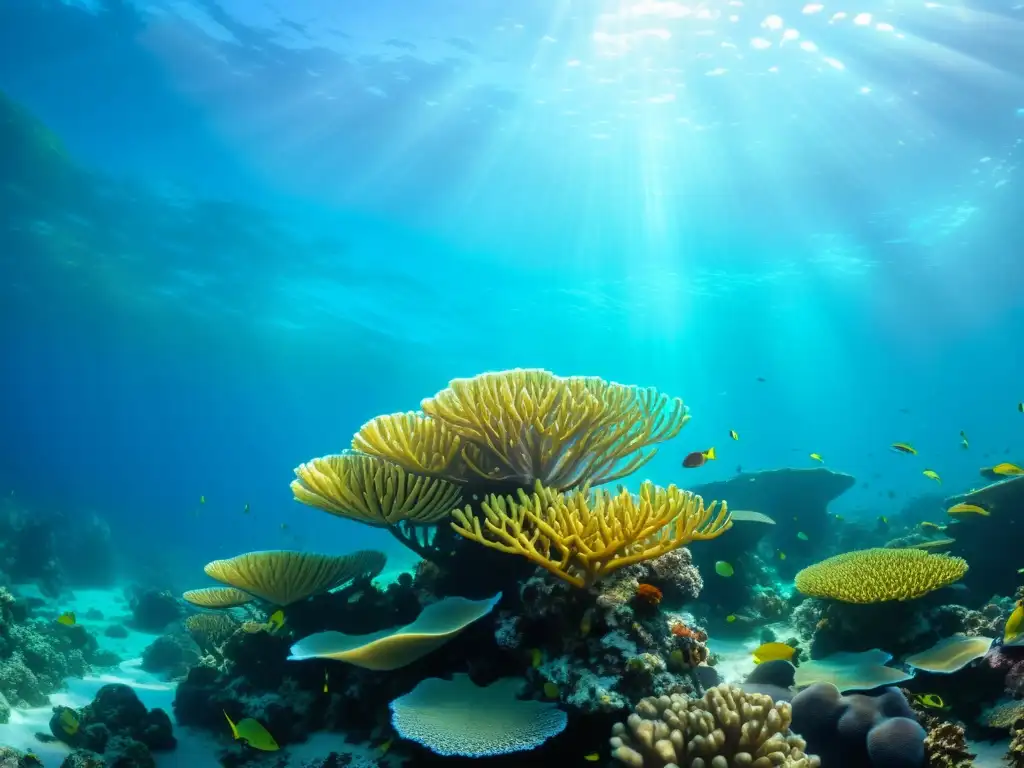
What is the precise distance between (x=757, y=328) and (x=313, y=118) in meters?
44.6

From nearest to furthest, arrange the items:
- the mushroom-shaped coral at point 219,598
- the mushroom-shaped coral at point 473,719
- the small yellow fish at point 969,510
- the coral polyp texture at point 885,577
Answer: the mushroom-shaped coral at point 473,719 < the coral polyp texture at point 885,577 < the mushroom-shaped coral at point 219,598 < the small yellow fish at point 969,510

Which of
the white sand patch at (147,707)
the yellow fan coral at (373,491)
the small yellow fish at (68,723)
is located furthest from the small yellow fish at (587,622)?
the small yellow fish at (68,723)

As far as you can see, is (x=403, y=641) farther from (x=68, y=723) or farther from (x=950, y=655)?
(x=950, y=655)

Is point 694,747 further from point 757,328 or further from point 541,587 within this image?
point 757,328

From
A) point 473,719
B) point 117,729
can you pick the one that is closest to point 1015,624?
point 473,719

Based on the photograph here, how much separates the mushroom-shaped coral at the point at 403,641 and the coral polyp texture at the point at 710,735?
1.35 meters

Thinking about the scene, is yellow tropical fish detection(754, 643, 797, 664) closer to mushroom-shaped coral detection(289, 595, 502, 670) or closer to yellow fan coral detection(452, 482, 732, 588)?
yellow fan coral detection(452, 482, 732, 588)

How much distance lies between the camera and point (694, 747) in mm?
3061

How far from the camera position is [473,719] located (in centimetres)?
358

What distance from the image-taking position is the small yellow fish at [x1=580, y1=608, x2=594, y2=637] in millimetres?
3776

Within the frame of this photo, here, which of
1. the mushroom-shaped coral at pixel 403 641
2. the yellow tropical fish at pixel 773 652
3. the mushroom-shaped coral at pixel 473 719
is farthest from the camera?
the yellow tropical fish at pixel 773 652

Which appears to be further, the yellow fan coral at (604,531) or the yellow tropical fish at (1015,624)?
the yellow tropical fish at (1015,624)

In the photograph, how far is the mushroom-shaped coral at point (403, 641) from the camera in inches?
156

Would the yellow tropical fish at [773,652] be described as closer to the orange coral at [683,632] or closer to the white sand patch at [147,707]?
the orange coral at [683,632]
